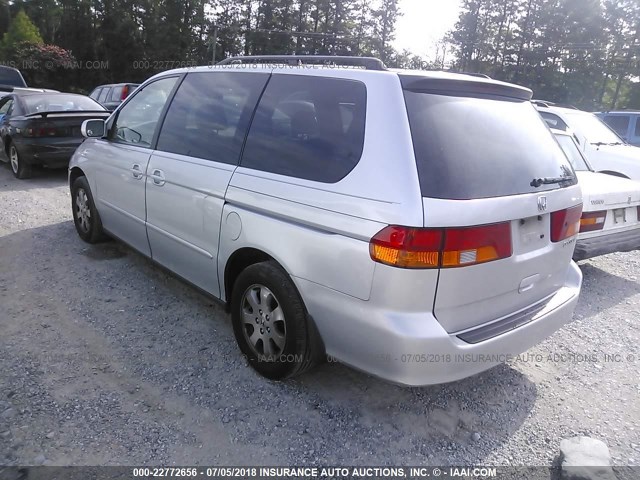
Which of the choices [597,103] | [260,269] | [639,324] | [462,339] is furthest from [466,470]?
[597,103]

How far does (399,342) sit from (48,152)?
7.71 m

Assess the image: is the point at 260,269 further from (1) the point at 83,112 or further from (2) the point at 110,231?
(1) the point at 83,112

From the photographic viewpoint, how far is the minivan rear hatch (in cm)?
217

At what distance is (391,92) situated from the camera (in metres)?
2.32

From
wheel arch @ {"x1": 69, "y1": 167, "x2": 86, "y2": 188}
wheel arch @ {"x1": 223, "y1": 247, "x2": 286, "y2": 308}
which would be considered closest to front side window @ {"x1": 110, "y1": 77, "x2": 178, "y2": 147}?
wheel arch @ {"x1": 69, "y1": 167, "x2": 86, "y2": 188}

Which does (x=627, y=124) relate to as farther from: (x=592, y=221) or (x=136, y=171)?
(x=136, y=171)

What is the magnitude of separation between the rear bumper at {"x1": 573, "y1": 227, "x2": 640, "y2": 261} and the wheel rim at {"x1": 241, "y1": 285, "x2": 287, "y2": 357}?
297 cm

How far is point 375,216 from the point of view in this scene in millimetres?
2152

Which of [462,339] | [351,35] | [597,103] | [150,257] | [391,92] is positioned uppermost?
[351,35]

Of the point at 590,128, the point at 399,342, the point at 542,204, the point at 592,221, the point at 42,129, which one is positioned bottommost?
the point at 399,342

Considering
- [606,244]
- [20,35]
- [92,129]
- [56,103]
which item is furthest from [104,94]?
[20,35]

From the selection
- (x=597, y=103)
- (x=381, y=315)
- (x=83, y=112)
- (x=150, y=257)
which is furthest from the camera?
(x=597, y=103)

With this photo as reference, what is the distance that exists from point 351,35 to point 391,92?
163 feet

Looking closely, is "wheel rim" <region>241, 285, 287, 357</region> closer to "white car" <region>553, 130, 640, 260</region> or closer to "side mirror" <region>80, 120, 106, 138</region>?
"side mirror" <region>80, 120, 106, 138</region>
